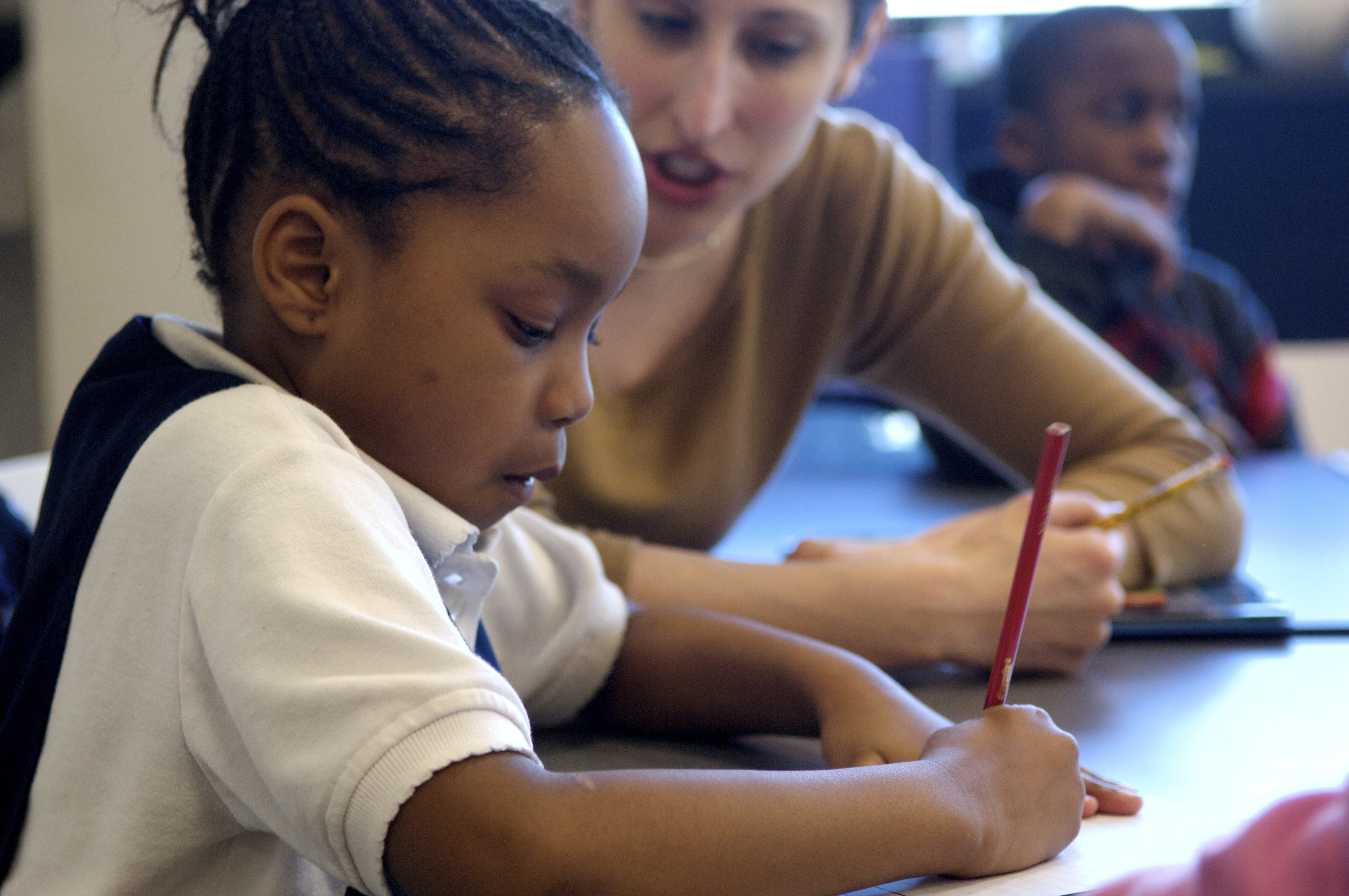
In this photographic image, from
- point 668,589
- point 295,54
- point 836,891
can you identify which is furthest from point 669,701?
point 295,54

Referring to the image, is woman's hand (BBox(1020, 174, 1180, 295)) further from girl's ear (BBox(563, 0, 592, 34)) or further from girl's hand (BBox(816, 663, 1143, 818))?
girl's hand (BBox(816, 663, 1143, 818))

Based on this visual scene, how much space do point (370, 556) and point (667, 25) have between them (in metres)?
0.62

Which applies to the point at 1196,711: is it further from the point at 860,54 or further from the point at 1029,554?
the point at 860,54

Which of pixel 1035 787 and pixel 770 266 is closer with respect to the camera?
pixel 1035 787

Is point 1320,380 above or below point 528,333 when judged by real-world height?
below

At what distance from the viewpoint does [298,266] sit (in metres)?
0.55

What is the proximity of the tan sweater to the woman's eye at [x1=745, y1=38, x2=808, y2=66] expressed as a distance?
0.54 feet

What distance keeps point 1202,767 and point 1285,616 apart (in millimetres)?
290

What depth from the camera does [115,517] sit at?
19.9 inches

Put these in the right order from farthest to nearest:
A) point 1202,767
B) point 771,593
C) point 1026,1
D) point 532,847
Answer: point 1026,1
point 771,593
point 1202,767
point 532,847

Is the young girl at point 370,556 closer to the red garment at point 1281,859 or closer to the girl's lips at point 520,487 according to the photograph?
the girl's lips at point 520,487

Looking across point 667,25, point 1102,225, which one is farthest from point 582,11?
point 1102,225

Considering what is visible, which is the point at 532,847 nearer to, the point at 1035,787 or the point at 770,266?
the point at 1035,787

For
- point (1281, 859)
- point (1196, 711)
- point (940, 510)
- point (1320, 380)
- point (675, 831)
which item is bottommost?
point (1320, 380)
